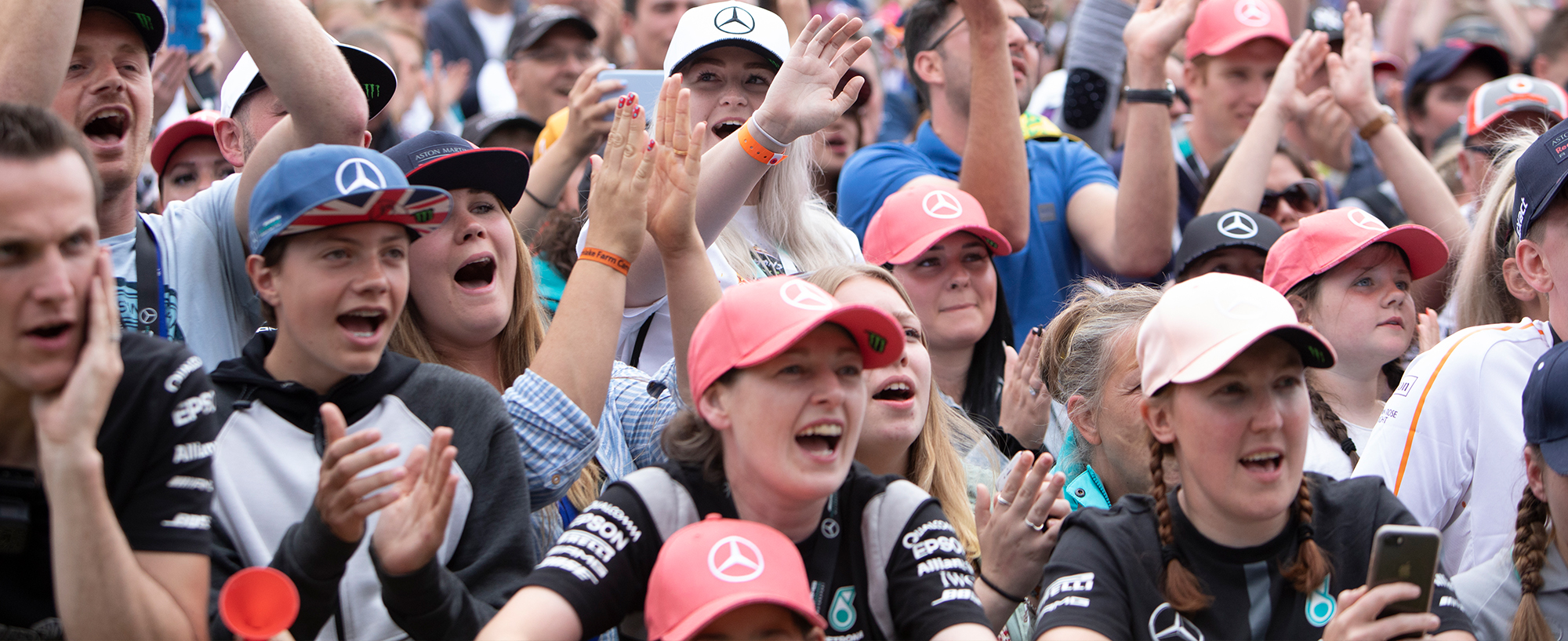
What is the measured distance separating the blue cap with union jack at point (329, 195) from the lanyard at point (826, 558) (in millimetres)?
1078

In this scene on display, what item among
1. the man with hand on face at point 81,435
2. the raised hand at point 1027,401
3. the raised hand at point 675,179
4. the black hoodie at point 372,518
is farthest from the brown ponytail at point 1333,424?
the man with hand on face at point 81,435

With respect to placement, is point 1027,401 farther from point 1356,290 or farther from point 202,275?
point 202,275

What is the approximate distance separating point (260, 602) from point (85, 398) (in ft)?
1.46

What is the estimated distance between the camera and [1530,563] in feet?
9.57

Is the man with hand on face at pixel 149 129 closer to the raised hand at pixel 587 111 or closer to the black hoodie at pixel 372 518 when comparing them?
the black hoodie at pixel 372 518

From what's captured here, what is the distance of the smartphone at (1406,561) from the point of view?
2348mm

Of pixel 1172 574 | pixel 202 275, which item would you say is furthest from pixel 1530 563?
pixel 202 275

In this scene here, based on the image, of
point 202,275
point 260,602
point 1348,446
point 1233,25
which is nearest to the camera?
point 260,602

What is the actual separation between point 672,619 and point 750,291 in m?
0.69

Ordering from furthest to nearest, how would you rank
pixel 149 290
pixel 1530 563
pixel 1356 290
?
pixel 1356 290 → pixel 149 290 → pixel 1530 563

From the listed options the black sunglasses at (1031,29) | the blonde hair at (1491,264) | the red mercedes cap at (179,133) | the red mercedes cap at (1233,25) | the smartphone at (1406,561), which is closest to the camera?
the smartphone at (1406,561)

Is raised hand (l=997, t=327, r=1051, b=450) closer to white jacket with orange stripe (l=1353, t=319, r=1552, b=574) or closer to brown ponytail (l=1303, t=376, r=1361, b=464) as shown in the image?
brown ponytail (l=1303, t=376, r=1361, b=464)

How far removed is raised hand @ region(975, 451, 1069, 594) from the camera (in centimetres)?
294

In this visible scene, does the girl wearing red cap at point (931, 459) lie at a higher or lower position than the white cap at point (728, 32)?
lower
